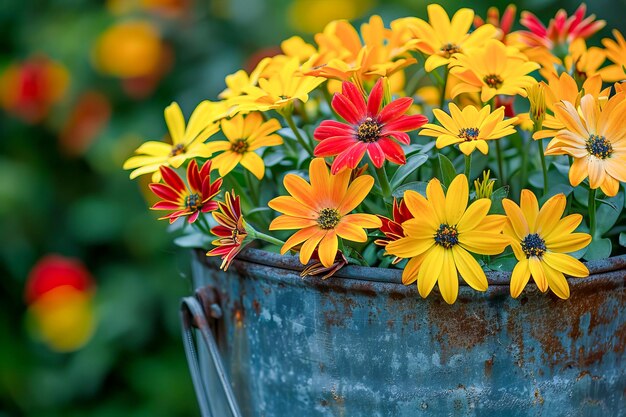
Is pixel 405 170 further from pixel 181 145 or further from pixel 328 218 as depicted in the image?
→ pixel 181 145

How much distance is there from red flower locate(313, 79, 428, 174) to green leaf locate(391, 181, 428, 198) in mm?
38

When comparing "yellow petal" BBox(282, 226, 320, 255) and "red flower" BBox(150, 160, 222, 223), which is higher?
"red flower" BBox(150, 160, 222, 223)

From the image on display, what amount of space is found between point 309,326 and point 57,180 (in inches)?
47.3

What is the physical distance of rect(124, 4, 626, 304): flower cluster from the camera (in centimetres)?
51

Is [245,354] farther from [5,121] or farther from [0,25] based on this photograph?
[0,25]

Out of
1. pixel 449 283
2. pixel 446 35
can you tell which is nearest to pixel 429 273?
pixel 449 283

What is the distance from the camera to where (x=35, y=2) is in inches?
64.3

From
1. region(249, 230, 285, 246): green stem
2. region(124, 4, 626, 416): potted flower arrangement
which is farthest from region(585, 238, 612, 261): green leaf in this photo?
region(249, 230, 285, 246): green stem

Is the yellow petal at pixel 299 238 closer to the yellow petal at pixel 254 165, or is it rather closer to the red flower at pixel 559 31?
the yellow petal at pixel 254 165

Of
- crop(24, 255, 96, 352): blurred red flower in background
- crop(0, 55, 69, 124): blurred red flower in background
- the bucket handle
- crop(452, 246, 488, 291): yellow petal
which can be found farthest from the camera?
crop(0, 55, 69, 124): blurred red flower in background

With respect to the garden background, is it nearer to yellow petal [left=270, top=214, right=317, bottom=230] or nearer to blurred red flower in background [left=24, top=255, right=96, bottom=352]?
blurred red flower in background [left=24, top=255, right=96, bottom=352]

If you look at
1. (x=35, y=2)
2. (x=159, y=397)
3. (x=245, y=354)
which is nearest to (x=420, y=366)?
(x=245, y=354)

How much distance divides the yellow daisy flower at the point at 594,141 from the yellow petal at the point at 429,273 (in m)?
0.10

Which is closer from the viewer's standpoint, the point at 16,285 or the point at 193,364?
the point at 193,364
